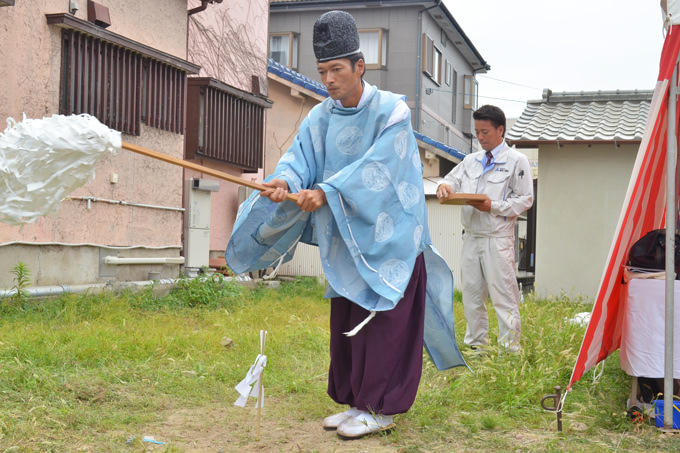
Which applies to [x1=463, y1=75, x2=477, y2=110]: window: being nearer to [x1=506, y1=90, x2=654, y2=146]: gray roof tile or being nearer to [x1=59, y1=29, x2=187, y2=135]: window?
[x1=506, y1=90, x2=654, y2=146]: gray roof tile

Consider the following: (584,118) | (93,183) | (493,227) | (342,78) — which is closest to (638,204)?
(493,227)

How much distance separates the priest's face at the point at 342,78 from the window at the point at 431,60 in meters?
15.6

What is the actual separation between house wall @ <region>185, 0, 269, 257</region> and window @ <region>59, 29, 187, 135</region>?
49.2 inches

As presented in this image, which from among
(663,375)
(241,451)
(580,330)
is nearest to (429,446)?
(241,451)

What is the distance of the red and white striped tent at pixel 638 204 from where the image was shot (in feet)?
13.1

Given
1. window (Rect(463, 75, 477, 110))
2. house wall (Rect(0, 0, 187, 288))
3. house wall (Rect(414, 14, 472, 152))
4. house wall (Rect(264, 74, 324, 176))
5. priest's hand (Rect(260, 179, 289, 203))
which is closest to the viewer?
priest's hand (Rect(260, 179, 289, 203))

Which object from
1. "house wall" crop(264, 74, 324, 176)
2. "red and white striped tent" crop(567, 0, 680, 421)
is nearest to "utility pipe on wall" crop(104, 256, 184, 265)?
"house wall" crop(264, 74, 324, 176)

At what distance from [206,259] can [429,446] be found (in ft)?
25.1

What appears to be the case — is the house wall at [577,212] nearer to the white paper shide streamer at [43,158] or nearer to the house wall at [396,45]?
the white paper shide streamer at [43,158]

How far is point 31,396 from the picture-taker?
4281 millimetres

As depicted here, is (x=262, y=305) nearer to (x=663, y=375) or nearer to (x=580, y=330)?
(x=580, y=330)

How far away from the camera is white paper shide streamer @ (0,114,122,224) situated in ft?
9.84

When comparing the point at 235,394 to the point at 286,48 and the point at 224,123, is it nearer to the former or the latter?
the point at 224,123

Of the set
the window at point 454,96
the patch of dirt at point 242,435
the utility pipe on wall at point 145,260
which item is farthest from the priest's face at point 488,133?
the window at point 454,96
